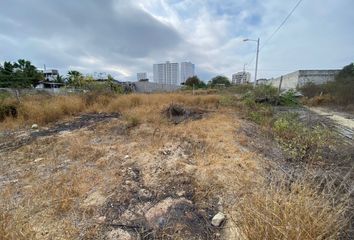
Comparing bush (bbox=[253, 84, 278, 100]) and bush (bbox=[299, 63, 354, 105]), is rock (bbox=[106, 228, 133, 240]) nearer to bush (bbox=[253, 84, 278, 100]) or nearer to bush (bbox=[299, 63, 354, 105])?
bush (bbox=[253, 84, 278, 100])

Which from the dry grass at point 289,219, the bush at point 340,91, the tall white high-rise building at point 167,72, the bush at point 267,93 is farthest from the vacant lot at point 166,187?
the tall white high-rise building at point 167,72

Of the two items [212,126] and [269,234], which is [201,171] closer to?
[269,234]

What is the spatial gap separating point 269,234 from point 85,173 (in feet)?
8.03

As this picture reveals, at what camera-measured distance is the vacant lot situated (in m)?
1.39

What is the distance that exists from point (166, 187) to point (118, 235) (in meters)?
0.84

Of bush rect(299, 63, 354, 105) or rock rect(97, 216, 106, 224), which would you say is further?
bush rect(299, 63, 354, 105)

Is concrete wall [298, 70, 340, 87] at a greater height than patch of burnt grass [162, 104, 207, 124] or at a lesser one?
greater

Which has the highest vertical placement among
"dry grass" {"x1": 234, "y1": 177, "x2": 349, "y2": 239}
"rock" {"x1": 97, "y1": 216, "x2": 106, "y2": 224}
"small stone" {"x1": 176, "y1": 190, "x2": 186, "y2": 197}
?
"dry grass" {"x1": 234, "y1": 177, "x2": 349, "y2": 239}

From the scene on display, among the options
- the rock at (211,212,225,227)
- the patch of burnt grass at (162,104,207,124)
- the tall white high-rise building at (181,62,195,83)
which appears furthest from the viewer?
the tall white high-rise building at (181,62,195,83)

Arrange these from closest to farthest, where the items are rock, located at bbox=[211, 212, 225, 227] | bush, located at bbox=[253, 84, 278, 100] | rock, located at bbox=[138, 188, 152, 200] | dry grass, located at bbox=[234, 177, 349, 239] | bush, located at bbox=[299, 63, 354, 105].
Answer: dry grass, located at bbox=[234, 177, 349, 239], rock, located at bbox=[211, 212, 225, 227], rock, located at bbox=[138, 188, 152, 200], bush, located at bbox=[299, 63, 354, 105], bush, located at bbox=[253, 84, 278, 100]

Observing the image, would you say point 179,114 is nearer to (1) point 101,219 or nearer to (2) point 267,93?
(1) point 101,219

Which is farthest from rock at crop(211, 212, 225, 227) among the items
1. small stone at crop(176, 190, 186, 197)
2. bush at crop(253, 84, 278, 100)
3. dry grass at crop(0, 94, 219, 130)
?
bush at crop(253, 84, 278, 100)

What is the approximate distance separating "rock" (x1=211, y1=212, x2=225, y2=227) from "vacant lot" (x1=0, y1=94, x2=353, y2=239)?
4 cm

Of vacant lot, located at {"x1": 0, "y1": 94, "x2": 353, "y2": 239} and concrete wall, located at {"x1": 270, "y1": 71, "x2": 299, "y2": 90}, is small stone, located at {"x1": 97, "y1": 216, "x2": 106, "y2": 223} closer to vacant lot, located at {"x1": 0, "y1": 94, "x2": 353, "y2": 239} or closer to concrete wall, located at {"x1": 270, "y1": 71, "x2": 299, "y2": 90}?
vacant lot, located at {"x1": 0, "y1": 94, "x2": 353, "y2": 239}
